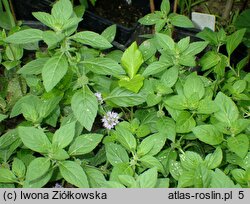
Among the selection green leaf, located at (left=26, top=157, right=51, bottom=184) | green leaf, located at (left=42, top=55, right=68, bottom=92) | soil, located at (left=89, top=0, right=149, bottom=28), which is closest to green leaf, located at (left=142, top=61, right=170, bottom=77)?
green leaf, located at (left=42, top=55, right=68, bottom=92)

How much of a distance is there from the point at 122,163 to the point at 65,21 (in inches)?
14.0

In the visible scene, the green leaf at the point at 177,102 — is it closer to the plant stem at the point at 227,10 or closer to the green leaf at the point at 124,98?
the green leaf at the point at 124,98

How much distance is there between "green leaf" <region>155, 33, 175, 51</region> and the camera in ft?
3.92

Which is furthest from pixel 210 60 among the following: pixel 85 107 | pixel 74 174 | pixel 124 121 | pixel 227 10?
pixel 227 10

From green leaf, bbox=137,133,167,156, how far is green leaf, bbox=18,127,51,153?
0.22 meters

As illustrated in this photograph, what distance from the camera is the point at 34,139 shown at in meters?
1.01

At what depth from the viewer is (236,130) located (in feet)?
3.52

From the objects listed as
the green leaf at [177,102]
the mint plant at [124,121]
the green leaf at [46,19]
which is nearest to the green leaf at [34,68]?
the mint plant at [124,121]

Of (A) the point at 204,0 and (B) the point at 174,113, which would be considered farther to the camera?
(A) the point at 204,0

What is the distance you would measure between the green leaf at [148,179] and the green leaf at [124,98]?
238 mm

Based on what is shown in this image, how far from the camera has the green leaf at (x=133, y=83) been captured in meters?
1.13

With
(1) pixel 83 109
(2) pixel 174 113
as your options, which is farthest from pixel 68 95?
(2) pixel 174 113

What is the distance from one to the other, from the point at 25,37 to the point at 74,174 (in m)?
0.33

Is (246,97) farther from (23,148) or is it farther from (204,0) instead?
(204,0)
